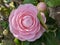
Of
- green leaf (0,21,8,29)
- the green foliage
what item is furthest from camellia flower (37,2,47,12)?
green leaf (0,21,8,29)

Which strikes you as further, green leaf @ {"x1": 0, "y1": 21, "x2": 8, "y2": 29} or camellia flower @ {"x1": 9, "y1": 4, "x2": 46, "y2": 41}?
green leaf @ {"x1": 0, "y1": 21, "x2": 8, "y2": 29}

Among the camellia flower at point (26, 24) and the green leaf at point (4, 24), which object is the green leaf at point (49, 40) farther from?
the green leaf at point (4, 24)

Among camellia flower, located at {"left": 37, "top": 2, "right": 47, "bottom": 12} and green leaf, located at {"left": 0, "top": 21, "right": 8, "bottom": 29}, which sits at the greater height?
camellia flower, located at {"left": 37, "top": 2, "right": 47, "bottom": 12}

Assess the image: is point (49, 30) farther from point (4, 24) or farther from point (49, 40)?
point (4, 24)

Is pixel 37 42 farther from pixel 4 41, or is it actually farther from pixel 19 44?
pixel 4 41

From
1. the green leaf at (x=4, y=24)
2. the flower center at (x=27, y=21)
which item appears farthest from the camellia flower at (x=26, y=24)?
the green leaf at (x=4, y=24)

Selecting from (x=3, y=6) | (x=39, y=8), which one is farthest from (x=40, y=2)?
(x=3, y=6)

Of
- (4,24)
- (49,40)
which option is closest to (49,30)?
(49,40)

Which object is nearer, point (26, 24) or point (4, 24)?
point (26, 24)

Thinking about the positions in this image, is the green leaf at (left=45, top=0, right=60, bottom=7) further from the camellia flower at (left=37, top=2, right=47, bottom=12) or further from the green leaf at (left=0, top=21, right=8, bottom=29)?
the green leaf at (left=0, top=21, right=8, bottom=29)
